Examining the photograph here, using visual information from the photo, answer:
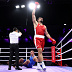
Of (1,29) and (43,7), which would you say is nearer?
(43,7)

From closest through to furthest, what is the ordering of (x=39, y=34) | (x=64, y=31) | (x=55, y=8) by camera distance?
(x=39, y=34) < (x=55, y=8) < (x=64, y=31)

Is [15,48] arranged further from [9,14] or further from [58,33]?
[58,33]

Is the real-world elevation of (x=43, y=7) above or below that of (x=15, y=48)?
above

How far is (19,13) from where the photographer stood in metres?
8.33

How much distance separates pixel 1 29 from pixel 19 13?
1.94m

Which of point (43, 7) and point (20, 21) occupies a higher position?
point (43, 7)

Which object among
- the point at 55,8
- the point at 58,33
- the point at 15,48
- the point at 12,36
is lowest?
the point at 15,48

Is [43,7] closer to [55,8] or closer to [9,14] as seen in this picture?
[55,8]

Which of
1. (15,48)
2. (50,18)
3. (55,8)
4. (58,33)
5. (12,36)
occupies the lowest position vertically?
(15,48)

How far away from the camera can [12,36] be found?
2.76 metres

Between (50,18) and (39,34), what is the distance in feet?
18.6

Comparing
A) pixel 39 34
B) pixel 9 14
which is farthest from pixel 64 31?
pixel 39 34

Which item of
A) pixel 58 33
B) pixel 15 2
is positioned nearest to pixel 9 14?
pixel 15 2

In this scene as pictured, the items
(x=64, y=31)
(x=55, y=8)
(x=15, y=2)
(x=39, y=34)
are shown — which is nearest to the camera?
(x=39, y=34)
